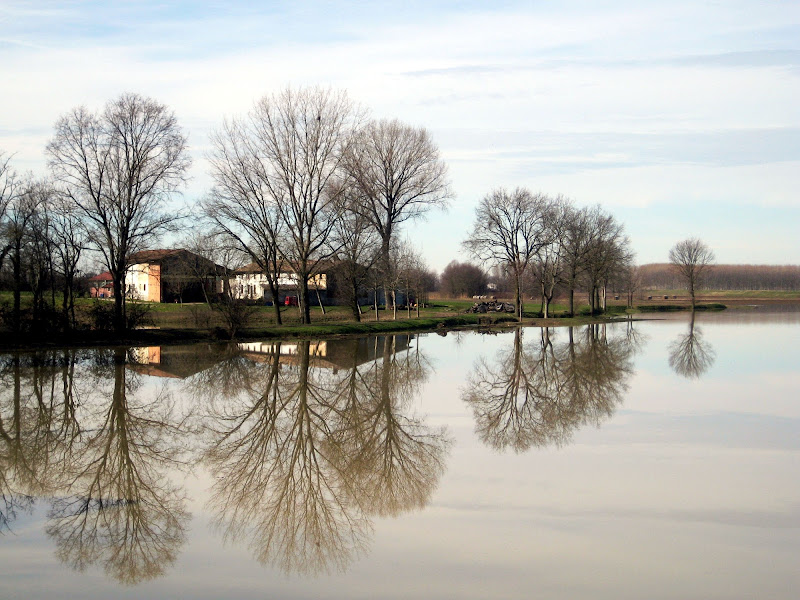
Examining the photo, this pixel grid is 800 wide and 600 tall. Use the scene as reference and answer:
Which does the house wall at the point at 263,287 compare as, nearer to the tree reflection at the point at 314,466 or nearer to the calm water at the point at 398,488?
the calm water at the point at 398,488

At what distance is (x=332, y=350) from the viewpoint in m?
30.5

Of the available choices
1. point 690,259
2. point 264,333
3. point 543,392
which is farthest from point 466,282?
point 543,392

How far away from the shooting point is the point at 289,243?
135ft

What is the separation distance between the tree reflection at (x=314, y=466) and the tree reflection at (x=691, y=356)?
904cm

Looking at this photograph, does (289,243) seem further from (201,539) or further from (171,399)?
(201,539)

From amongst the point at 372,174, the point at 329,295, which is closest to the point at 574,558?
the point at 372,174

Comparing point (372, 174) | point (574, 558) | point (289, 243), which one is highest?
point (372, 174)

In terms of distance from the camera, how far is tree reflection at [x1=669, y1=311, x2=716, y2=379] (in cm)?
2308

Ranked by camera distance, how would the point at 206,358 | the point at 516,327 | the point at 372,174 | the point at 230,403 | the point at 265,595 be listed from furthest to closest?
the point at 516,327, the point at 372,174, the point at 206,358, the point at 230,403, the point at 265,595

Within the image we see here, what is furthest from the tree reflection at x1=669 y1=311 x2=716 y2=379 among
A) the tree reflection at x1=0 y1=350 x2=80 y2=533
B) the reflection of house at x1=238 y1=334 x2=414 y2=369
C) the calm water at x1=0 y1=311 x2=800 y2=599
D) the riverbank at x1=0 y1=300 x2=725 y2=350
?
the tree reflection at x1=0 y1=350 x2=80 y2=533

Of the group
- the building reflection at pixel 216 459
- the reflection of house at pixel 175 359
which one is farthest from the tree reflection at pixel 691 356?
the reflection of house at pixel 175 359

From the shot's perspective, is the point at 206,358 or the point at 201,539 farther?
the point at 206,358

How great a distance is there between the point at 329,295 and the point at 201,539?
65.0 metres

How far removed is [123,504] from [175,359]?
688 inches
